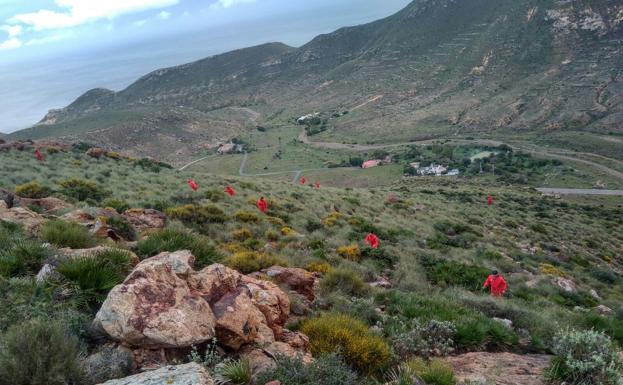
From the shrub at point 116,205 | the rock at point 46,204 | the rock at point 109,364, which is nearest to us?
the rock at point 109,364

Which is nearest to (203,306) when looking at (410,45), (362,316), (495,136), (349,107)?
(362,316)

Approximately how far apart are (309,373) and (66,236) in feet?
16.0

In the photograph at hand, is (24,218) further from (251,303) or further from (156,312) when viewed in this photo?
(251,303)

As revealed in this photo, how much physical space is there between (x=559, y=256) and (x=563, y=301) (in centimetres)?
834

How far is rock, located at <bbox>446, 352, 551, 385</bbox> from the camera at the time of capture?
455 cm

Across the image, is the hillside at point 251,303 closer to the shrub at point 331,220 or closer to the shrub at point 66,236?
the shrub at point 66,236

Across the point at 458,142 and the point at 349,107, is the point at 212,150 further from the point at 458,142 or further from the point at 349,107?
the point at 458,142

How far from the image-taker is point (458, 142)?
75.8 metres

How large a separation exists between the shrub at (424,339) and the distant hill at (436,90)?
261 ft

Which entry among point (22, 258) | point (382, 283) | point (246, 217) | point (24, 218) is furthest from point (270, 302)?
point (246, 217)

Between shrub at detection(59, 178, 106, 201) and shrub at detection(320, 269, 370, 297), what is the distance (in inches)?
393

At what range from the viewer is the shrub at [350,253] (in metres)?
11.3

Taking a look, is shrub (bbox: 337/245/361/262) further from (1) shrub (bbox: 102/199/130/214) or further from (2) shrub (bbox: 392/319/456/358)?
(1) shrub (bbox: 102/199/130/214)

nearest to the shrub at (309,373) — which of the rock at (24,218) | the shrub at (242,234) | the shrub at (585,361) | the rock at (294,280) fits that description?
the shrub at (585,361)
